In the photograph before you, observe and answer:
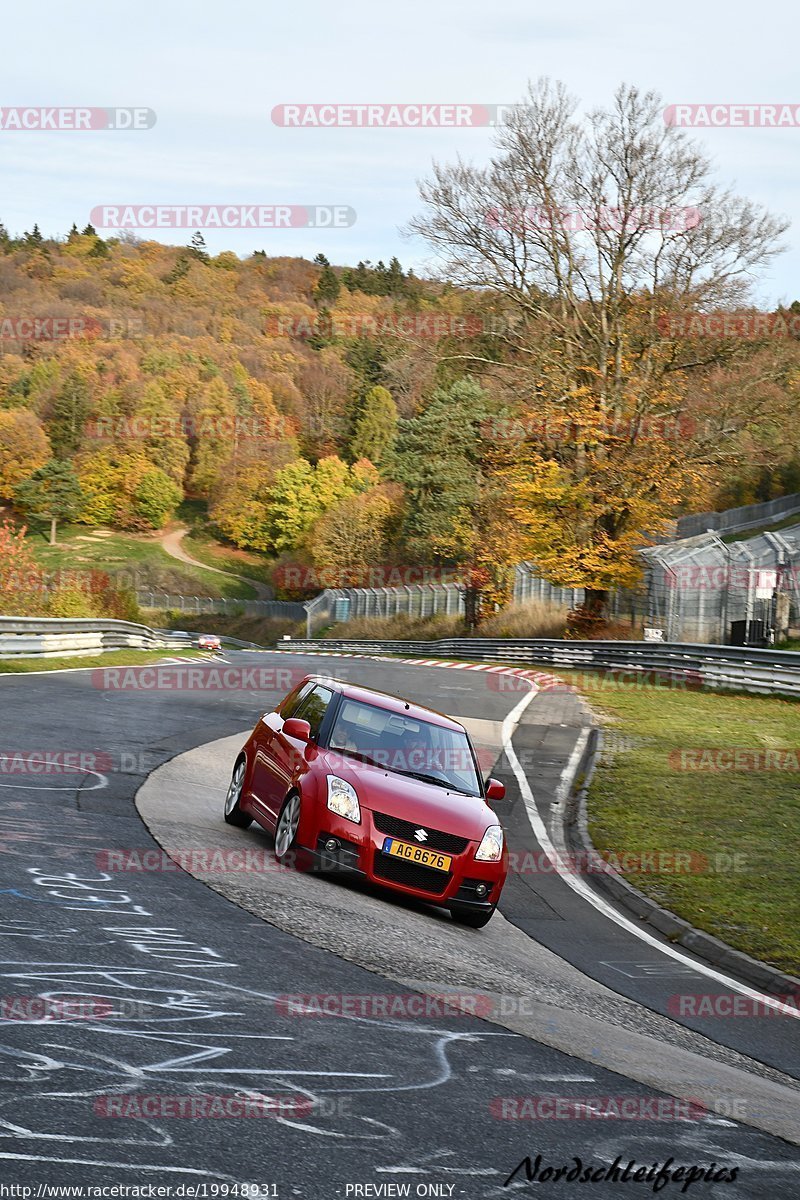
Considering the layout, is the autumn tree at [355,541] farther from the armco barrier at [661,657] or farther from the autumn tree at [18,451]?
the autumn tree at [18,451]

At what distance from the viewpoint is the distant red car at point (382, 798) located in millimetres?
10000

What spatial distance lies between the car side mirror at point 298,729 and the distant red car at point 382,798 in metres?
0.01

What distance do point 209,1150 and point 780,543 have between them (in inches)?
1250

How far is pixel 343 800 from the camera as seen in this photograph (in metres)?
10.1

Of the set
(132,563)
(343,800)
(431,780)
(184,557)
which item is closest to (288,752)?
(343,800)

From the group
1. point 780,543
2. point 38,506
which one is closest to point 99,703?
point 780,543

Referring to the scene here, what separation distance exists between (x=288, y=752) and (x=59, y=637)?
2178 cm

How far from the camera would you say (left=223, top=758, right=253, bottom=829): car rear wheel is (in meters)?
12.1

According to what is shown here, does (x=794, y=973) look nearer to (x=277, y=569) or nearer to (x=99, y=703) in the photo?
(x=99, y=703)

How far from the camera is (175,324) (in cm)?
16988

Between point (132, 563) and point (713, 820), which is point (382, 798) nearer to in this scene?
point (713, 820)

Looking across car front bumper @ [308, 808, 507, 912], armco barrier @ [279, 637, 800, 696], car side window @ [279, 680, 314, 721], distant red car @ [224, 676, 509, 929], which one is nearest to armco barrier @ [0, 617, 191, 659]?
armco barrier @ [279, 637, 800, 696]

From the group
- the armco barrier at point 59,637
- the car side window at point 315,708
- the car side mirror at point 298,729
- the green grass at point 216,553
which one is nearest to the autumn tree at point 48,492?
the green grass at point 216,553

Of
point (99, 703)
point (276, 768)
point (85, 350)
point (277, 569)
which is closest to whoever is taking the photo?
point (276, 768)
